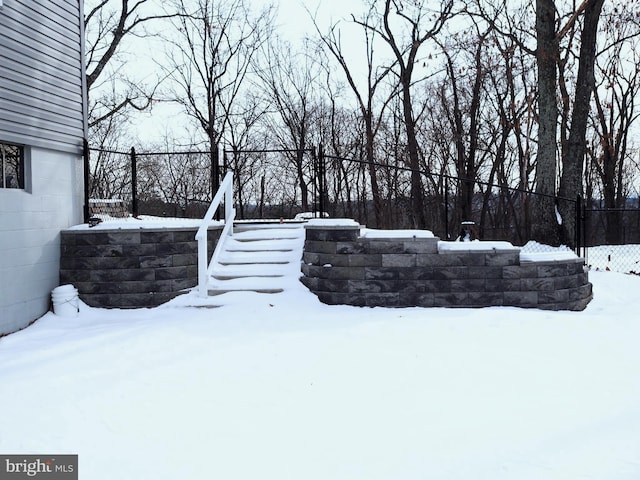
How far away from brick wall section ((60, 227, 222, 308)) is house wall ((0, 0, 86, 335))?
239 mm

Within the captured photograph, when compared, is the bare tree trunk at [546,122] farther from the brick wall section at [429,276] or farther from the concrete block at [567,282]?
the brick wall section at [429,276]

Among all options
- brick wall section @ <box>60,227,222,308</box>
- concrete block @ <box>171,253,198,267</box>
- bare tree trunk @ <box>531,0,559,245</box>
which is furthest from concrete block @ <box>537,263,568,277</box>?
brick wall section @ <box>60,227,222,308</box>

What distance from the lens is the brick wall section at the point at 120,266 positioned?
586 cm

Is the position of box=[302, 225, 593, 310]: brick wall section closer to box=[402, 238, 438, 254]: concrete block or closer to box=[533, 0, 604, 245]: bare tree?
box=[402, 238, 438, 254]: concrete block

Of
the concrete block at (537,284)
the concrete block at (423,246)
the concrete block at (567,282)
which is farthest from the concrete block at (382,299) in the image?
the concrete block at (567,282)

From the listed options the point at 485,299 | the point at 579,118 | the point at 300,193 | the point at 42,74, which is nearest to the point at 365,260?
the point at 485,299

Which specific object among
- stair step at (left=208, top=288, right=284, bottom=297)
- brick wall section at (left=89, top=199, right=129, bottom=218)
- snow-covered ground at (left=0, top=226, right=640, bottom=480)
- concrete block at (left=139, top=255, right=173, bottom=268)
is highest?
brick wall section at (left=89, top=199, right=129, bottom=218)

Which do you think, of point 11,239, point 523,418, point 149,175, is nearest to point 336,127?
point 149,175

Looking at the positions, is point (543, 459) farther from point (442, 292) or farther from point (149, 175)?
point (149, 175)

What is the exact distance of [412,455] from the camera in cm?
252

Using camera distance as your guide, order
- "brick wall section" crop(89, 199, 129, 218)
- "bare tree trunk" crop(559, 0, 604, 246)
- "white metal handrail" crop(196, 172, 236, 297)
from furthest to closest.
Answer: "bare tree trunk" crop(559, 0, 604, 246), "brick wall section" crop(89, 199, 129, 218), "white metal handrail" crop(196, 172, 236, 297)

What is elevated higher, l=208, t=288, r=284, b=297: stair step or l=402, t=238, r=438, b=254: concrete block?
l=402, t=238, r=438, b=254: concrete block

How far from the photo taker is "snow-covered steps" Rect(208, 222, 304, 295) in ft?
19.2

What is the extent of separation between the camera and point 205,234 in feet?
18.1
